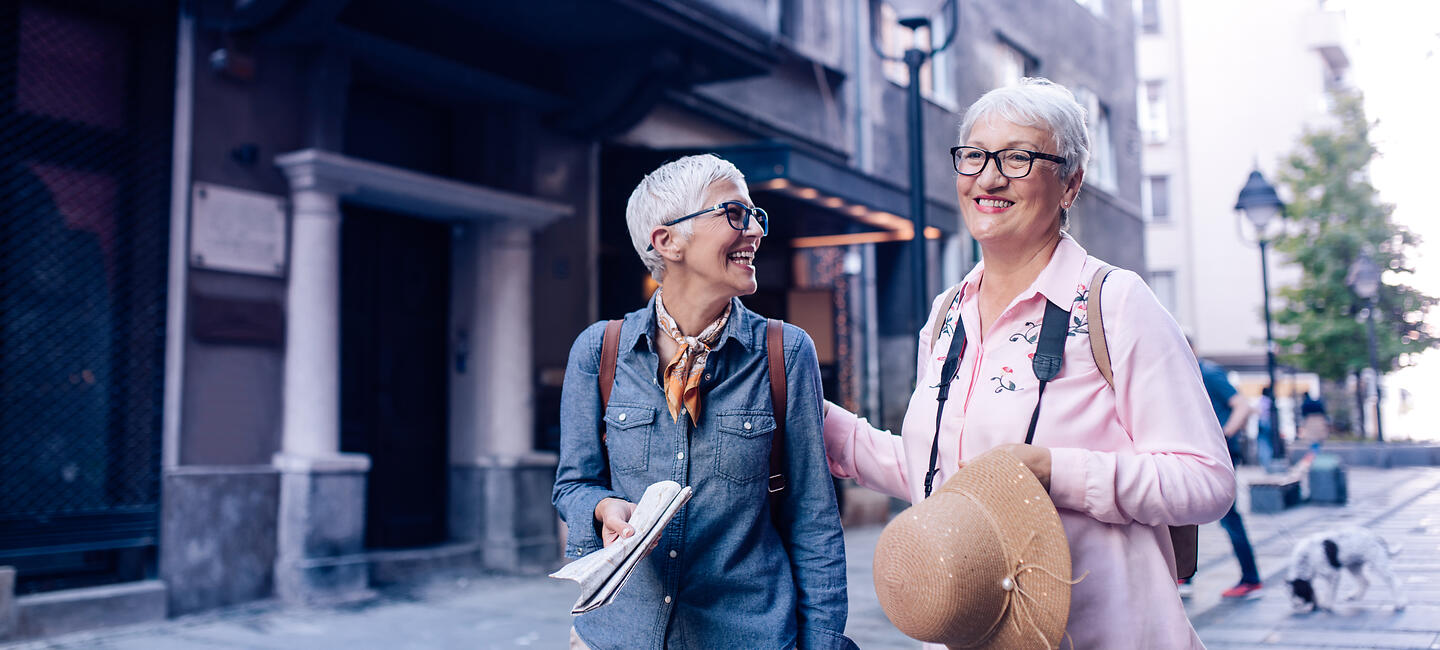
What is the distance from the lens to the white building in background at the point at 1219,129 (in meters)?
42.9

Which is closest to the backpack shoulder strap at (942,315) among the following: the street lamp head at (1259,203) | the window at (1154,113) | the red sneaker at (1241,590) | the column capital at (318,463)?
the red sneaker at (1241,590)

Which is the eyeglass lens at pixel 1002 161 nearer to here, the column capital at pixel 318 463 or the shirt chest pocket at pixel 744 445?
the shirt chest pocket at pixel 744 445

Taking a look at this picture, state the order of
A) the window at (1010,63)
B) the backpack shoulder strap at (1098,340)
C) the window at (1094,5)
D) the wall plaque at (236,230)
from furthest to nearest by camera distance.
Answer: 1. the window at (1094,5)
2. the window at (1010,63)
3. the wall plaque at (236,230)
4. the backpack shoulder strap at (1098,340)

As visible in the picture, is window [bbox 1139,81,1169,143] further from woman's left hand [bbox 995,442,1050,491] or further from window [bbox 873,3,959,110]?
woman's left hand [bbox 995,442,1050,491]

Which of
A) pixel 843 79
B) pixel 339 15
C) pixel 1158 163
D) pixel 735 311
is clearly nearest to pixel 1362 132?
pixel 1158 163

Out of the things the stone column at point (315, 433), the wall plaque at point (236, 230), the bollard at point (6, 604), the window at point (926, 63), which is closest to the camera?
the bollard at point (6, 604)

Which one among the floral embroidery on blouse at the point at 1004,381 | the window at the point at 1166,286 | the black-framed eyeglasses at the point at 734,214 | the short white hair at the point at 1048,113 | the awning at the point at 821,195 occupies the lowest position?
the floral embroidery on blouse at the point at 1004,381

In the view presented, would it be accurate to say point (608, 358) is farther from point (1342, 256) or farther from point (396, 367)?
point (1342, 256)

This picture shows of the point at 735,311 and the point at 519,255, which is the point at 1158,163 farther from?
the point at 735,311

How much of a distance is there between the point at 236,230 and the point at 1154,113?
41473mm

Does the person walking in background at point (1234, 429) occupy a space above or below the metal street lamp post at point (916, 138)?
below

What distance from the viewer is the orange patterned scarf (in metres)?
2.54

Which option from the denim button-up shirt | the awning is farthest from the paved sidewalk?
the denim button-up shirt

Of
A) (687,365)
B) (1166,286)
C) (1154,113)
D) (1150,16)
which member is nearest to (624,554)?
(687,365)
